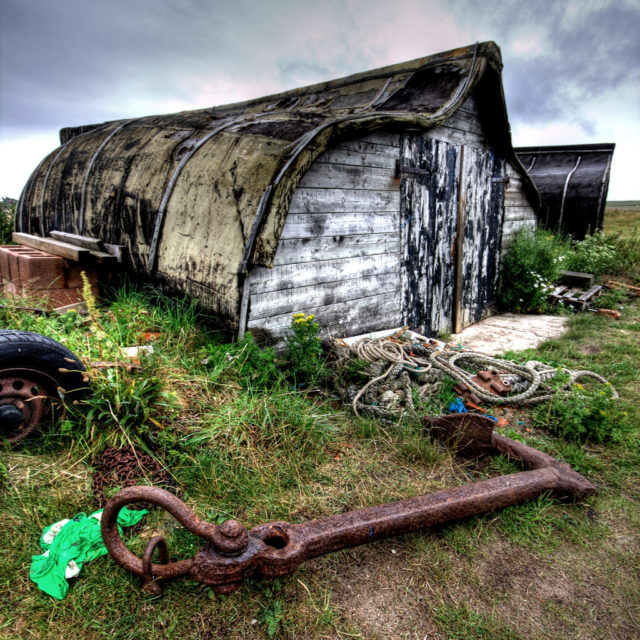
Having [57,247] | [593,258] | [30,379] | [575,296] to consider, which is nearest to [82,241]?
[57,247]

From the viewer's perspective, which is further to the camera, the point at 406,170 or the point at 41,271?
the point at 406,170

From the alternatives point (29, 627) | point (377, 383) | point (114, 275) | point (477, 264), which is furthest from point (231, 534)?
point (477, 264)

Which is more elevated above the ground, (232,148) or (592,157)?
(592,157)

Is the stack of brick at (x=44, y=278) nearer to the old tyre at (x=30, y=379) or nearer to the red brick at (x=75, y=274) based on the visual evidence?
the red brick at (x=75, y=274)

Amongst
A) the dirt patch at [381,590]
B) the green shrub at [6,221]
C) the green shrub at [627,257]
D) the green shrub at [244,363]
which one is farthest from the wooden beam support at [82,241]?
the green shrub at [627,257]

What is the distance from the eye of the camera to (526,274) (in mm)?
7492

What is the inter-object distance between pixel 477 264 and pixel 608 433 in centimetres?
393

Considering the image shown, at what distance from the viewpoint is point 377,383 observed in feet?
13.1

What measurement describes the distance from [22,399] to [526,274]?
7356 mm

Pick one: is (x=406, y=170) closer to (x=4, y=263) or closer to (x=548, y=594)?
(x=548, y=594)

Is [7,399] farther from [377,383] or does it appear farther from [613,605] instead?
[613,605]

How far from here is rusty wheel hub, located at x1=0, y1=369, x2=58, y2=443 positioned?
8.30 feet

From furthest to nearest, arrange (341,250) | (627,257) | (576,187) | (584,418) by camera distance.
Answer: (576,187)
(627,257)
(341,250)
(584,418)

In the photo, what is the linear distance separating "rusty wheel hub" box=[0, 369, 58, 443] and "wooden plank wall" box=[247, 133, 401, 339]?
66.9 inches
